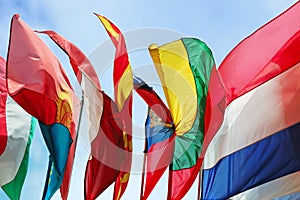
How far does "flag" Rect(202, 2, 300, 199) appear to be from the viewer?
323 inches

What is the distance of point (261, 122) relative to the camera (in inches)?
338

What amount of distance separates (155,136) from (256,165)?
94.8 inches

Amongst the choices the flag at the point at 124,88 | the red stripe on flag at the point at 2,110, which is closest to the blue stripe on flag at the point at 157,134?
the flag at the point at 124,88

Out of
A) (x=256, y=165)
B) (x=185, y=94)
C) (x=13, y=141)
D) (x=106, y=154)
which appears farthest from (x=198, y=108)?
(x=13, y=141)

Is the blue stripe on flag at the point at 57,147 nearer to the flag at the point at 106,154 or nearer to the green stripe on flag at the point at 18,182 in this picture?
the flag at the point at 106,154

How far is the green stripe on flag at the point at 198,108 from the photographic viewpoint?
29.9 feet

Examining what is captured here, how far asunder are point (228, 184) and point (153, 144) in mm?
2141

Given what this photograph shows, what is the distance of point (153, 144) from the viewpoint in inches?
397

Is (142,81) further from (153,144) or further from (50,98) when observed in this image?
(50,98)

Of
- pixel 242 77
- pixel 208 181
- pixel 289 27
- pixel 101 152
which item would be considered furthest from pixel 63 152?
pixel 289 27

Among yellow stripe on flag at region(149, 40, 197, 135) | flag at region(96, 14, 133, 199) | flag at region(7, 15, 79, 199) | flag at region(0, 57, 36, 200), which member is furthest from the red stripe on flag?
yellow stripe on flag at region(149, 40, 197, 135)

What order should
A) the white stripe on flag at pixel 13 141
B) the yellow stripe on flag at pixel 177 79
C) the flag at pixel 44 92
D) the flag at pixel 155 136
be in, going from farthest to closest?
the white stripe on flag at pixel 13 141, the flag at pixel 155 136, the yellow stripe on flag at pixel 177 79, the flag at pixel 44 92

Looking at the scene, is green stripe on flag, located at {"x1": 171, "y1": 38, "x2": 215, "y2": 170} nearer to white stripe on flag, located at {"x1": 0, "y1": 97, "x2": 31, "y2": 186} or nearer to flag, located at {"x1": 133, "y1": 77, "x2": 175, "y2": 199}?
flag, located at {"x1": 133, "y1": 77, "x2": 175, "y2": 199}

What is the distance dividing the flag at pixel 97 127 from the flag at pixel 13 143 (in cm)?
160
